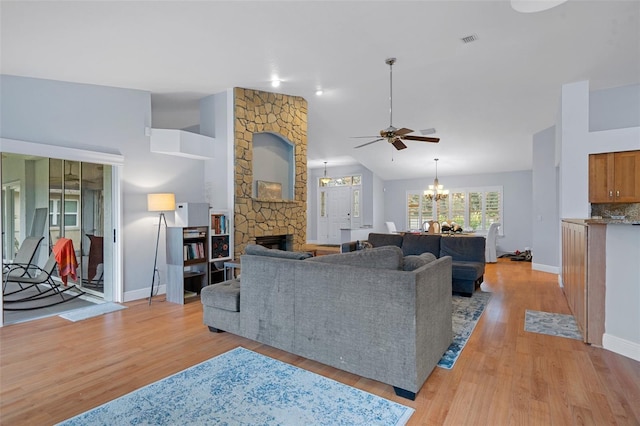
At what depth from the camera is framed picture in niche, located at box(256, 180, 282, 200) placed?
587 centimetres

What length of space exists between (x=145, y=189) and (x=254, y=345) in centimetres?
322

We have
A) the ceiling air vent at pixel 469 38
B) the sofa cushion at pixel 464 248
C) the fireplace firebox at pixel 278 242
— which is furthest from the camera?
the fireplace firebox at pixel 278 242

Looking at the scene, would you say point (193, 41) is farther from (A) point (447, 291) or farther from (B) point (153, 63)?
(A) point (447, 291)

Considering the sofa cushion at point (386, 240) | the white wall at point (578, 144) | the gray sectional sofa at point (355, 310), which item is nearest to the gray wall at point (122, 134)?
the gray sectional sofa at point (355, 310)

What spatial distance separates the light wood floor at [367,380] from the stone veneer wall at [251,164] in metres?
2.10

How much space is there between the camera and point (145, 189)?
490 centimetres

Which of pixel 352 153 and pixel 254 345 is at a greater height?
pixel 352 153

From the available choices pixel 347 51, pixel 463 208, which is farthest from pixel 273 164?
pixel 463 208

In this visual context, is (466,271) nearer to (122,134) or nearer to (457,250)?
(457,250)

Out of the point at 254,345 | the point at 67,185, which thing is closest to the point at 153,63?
the point at 67,185

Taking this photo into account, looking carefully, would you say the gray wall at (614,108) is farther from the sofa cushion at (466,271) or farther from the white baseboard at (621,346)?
the white baseboard at (621,346)

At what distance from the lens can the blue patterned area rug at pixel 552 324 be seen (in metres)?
3.32

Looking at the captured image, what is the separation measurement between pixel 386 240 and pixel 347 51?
337cm

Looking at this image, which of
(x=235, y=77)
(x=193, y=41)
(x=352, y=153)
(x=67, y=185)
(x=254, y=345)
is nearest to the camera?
(x=254, y=345)
